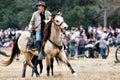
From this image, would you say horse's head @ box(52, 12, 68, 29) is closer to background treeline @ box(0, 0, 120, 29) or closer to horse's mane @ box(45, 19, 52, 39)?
horse's mane @ box(45, 19, 52, 39)

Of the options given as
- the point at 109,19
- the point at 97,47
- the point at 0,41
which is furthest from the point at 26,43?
the point at 109,19

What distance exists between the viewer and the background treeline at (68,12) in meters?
50.2

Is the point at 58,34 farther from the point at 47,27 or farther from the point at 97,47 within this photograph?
the point at 97,47

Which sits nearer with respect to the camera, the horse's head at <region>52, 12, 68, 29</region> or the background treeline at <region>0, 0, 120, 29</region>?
the horse's head at <region>52, 12, 68, 29</region>

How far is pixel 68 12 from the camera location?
50.3 m

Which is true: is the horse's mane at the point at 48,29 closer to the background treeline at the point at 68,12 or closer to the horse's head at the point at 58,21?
the horse's head at the point at 58,21

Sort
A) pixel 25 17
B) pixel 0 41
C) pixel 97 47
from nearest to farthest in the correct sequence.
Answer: pixel 97 47 → pixel 0 41 → pixel 25 17

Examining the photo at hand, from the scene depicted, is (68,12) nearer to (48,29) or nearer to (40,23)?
(40,23)

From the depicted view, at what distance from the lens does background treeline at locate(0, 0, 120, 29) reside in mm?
50250

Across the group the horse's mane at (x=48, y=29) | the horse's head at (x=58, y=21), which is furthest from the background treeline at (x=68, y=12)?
the horse's head at (x=58, y=21)

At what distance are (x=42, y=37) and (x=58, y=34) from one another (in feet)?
2.30

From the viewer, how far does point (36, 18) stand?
1678 cm

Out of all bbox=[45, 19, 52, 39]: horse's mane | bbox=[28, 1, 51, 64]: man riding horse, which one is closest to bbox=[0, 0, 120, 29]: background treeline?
bbox=[28, 1, 51, 64]: man riding horse

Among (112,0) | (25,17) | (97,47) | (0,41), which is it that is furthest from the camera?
(112,0)
